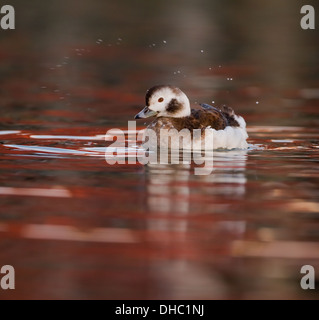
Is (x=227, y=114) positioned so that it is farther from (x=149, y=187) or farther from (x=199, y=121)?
(x=149, y=187)

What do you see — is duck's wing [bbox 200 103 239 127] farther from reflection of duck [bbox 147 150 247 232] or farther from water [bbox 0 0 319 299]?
reflection of duck [bbox 147 150 247 232]

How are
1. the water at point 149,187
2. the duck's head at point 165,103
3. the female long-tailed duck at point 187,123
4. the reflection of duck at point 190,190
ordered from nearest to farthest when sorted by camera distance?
the water at point 149,187
the reflection of duck at point 190,190
the female long-tailed duck at point 187,123
the duck's head at point 165,103

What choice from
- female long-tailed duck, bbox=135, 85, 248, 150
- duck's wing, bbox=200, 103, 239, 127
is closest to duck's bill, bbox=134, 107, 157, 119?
female long-tailed duck, bbox=135, 85, 248, 150

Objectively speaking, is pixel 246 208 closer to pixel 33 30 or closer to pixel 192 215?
pixel 192 215

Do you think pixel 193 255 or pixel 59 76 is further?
pixel 59 76

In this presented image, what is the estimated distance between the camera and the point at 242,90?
16.4 metres

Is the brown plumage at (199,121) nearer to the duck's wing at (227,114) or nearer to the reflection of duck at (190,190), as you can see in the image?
the duck's wing at (227,114)

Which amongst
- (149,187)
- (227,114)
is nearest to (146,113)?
(227,114)

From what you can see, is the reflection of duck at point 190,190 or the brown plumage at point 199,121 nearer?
the reflection of duck at point 190,190

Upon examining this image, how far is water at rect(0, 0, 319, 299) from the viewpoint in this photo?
5977mm

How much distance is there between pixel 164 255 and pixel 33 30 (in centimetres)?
1844

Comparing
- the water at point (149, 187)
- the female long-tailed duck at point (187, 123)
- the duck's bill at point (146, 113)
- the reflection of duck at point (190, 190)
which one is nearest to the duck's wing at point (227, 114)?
the female long-tailed duck at point (187, 123)

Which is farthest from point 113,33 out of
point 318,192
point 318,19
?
point 318,192

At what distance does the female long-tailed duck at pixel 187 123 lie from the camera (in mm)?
11258
